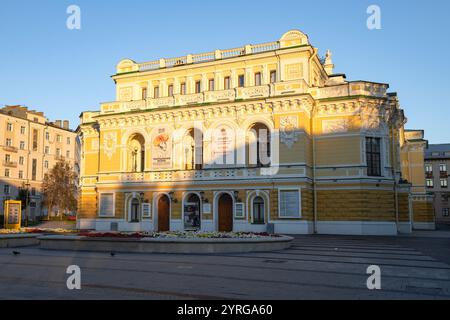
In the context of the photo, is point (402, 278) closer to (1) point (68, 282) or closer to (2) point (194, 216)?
(1) point (68, 282)

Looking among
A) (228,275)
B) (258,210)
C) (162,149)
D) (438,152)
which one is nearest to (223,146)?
(162,149)

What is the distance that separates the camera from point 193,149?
39531 millimetres

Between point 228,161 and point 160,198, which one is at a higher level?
point 228,161

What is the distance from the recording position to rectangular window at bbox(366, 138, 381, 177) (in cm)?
3522

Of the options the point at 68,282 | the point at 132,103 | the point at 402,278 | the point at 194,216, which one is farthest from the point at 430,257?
the point at 132,103

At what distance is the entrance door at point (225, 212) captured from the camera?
1458 inches

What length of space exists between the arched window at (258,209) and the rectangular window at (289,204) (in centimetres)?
194

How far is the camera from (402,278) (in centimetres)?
1267

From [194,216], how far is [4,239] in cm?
1747

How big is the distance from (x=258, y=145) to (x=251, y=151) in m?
0.83

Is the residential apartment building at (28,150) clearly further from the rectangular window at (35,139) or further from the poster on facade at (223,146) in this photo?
the poster on facade at (223,146)

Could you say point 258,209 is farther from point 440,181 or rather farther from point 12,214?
point 440,181

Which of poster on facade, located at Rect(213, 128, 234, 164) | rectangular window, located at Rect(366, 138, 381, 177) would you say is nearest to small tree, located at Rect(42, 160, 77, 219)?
poster on facade, located at Rect(213, 128, 234, 164)

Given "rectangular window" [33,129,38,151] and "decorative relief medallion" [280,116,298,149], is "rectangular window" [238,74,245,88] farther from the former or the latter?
"rectangular window" [33,129,38,151]
